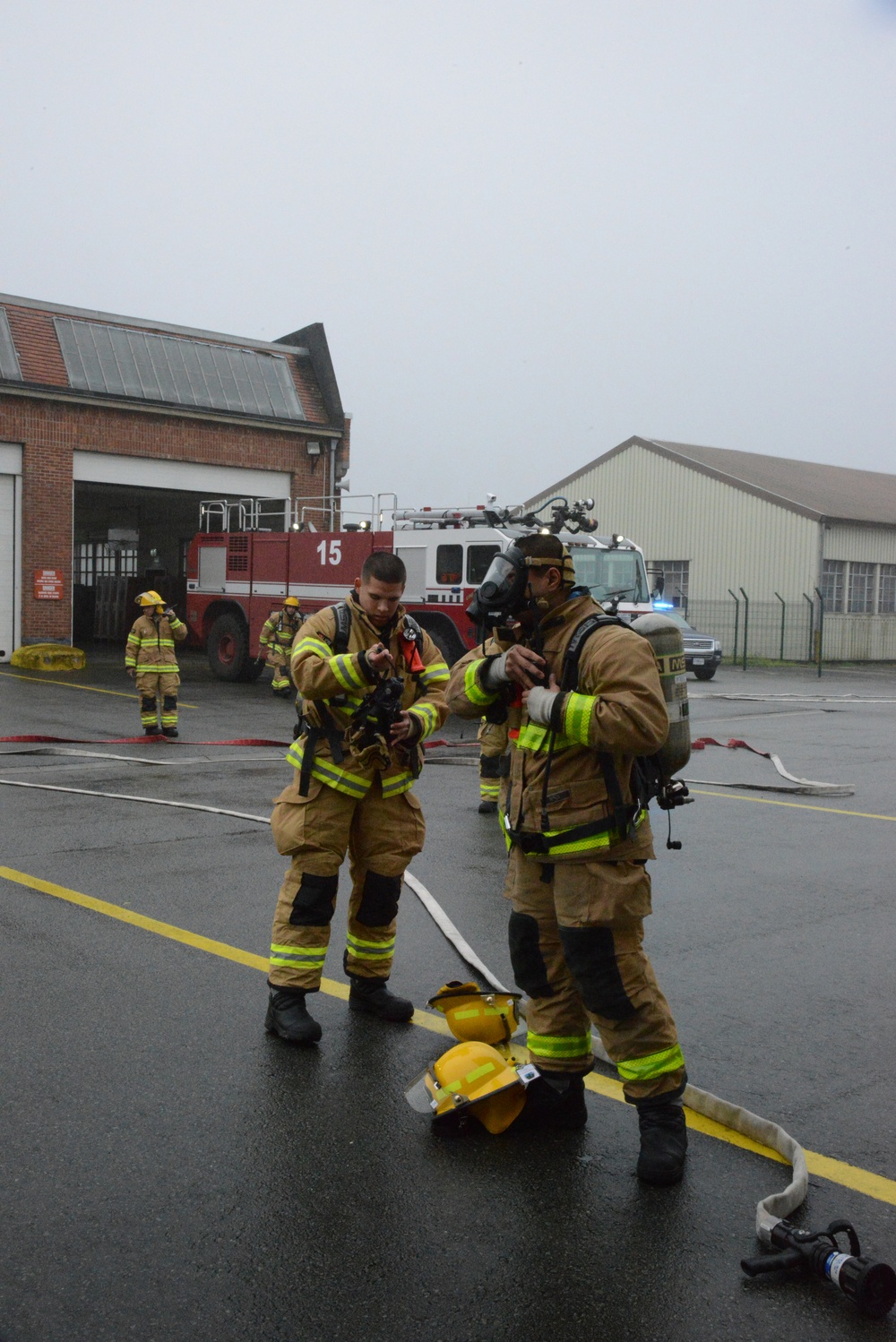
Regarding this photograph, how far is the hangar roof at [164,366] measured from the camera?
24.6m

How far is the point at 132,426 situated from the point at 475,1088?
2387cm

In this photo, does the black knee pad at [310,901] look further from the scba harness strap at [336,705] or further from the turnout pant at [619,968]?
the turnout pant at [619,968]

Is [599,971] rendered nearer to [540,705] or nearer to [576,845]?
[576,845]

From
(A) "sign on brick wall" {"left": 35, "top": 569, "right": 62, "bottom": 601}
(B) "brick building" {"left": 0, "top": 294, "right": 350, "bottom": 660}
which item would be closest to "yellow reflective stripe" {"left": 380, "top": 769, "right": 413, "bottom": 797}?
(B) "brick building" {"left": 0, "top": 294, "right": 350, "bottom": 660}

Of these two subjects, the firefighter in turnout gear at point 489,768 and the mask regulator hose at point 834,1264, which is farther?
the firefighter in turnout gear at point 489,768

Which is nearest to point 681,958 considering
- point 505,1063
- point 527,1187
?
point 505,1063

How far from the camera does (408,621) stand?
4.79 m

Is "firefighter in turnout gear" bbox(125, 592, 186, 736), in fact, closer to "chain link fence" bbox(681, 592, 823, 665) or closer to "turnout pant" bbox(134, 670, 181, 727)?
"turnout pant" bbox(134, 670, 181, 727)

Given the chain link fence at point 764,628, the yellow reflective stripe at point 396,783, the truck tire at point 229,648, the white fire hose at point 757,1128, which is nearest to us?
the white fire hose at point 757,1128

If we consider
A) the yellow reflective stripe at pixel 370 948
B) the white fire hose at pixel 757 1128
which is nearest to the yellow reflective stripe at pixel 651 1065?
the white fire hose at pixel 757 1128

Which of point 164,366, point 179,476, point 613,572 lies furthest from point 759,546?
point 613,572

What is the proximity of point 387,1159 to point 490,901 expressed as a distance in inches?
118

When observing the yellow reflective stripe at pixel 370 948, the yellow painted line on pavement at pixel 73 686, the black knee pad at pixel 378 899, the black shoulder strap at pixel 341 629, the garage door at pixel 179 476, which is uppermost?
the garage door at pixel 179 476

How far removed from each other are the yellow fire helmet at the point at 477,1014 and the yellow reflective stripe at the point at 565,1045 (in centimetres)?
42
